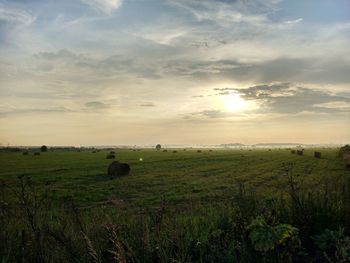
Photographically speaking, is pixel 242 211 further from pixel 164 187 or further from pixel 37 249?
pixel 164 187

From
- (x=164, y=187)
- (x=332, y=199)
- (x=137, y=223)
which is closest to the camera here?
(x=137, y=223)

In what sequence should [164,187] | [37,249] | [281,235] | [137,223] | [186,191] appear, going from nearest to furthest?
[281,235], [37,249], [137,223], [186,191], [164,187]

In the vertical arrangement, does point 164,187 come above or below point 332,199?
below

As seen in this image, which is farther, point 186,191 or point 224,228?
point 186,191

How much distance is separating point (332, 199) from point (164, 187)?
15.8 metres

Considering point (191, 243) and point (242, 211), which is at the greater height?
point (242, 211)

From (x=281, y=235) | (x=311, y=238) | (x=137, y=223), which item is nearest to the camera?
(x=281, y=235)

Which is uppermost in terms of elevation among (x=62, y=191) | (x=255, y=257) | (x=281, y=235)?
(x=281, y=235)

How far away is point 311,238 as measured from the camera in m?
5.54

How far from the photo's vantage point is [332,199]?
6688mm

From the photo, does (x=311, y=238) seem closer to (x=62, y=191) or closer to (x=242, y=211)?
(x=242, y=211)

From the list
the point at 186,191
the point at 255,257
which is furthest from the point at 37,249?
the point at 186,191

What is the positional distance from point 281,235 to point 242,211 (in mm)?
1785

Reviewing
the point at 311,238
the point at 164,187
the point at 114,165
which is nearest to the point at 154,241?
the point at 311,238
